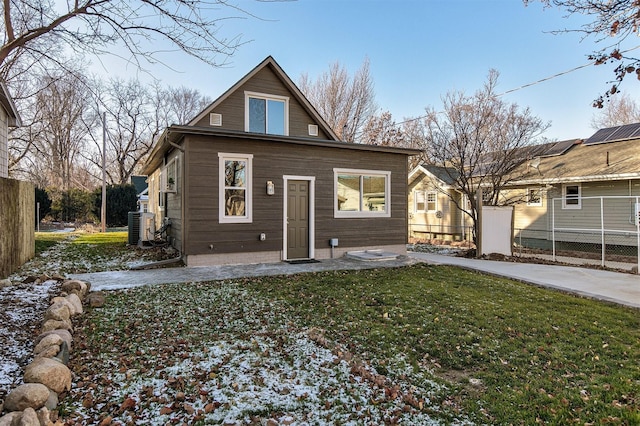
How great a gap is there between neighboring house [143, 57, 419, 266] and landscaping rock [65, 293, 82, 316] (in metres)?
3.43

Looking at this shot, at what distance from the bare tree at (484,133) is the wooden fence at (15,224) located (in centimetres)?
1205

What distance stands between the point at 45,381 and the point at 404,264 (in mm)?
7896

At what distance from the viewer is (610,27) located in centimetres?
412

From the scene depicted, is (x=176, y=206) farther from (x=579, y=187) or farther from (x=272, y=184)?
(x=579, y=187)

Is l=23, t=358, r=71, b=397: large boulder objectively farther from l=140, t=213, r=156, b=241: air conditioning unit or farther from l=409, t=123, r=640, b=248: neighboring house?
l=409, t=123, r=640, b=248: neighboring house

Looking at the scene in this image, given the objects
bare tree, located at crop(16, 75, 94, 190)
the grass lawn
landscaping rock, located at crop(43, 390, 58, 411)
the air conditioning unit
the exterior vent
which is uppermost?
bare tree, located at crop(16, 75, 94, 190)

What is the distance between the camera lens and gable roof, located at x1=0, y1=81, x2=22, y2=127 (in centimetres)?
916

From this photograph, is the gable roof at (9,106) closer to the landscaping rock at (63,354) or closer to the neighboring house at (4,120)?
the neighboring house at (4,120)

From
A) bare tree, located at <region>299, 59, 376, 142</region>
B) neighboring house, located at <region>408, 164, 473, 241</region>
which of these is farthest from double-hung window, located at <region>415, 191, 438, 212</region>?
bare tree, located at <region>299, 59, 376, 142</region>

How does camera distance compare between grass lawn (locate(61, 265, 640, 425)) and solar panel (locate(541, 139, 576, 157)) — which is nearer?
grass lawn (locate(61, 265, 640, 425))

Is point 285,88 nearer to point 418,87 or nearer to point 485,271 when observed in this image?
point 485,271

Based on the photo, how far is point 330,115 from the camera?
2541 cm

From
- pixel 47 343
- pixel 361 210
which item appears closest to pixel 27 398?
pixel 47 343

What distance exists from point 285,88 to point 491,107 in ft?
23.7
